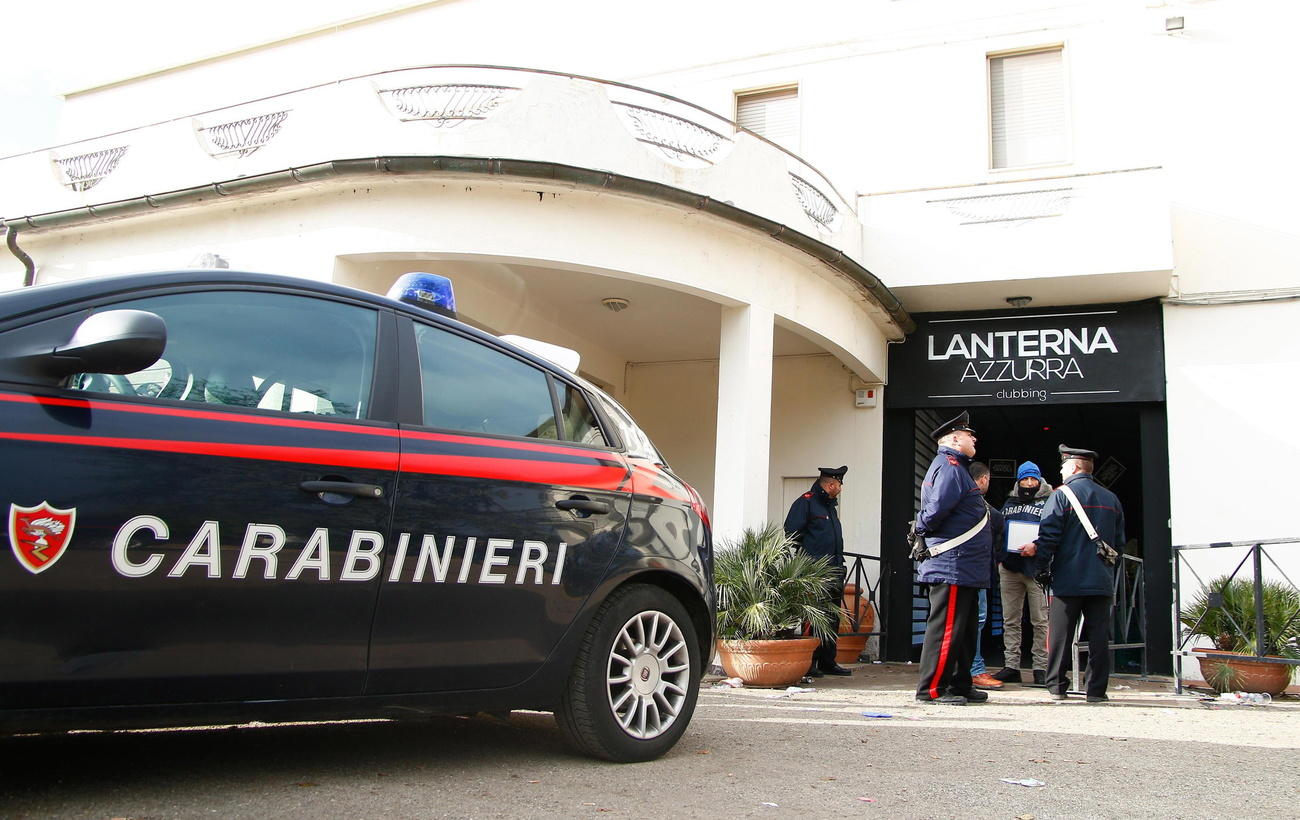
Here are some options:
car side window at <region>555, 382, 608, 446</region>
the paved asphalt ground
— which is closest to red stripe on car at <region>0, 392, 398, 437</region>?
car side window at <region>555, 382, 608, 446</region>

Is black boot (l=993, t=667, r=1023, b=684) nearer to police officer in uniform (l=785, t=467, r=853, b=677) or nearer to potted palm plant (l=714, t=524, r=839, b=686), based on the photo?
police officer in uniform (l=785, t=467, r=853, b=677)

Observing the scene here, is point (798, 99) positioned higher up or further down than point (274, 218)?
higher up

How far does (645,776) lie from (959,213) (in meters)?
8.92

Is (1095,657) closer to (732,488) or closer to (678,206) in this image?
(732,488)

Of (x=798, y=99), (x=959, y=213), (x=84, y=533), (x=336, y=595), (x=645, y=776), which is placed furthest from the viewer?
(x=798, y=99)

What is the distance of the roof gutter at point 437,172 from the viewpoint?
822 cm

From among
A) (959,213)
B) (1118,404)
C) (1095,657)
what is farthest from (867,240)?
(1095,657)

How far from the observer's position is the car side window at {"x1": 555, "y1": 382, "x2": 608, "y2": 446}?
4012 millimetres

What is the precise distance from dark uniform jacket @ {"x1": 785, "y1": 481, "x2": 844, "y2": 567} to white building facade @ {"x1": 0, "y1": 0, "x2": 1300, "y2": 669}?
47 cm

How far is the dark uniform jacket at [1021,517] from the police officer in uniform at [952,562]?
200 centimetres

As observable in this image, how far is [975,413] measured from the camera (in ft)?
44.4

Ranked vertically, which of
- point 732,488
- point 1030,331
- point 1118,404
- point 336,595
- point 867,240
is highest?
point 867,240

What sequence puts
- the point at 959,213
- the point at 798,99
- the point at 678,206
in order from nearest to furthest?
the point at 678,206 → the point at 959,213 → the point at 798,99

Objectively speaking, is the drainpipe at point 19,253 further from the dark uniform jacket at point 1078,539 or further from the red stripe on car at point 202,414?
the dark uniform jacket at point 1078,539
